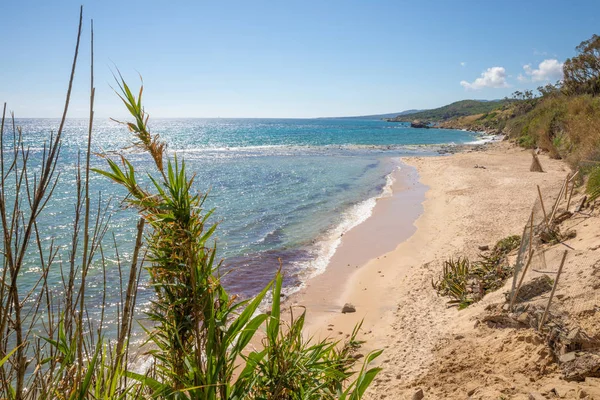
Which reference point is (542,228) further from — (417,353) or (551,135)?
(551,135)

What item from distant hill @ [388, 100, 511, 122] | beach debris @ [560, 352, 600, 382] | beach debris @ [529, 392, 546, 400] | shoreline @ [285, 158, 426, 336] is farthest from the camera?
distant hill @ [388, 100, 511, 122]

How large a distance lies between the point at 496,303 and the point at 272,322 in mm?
6170

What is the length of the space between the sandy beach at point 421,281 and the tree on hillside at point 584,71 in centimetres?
1608

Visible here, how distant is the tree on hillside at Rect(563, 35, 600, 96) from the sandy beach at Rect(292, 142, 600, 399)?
16076 mm

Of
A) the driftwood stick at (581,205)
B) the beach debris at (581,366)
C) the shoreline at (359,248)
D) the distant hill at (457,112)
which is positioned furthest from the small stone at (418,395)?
the distant hill at (457,112)

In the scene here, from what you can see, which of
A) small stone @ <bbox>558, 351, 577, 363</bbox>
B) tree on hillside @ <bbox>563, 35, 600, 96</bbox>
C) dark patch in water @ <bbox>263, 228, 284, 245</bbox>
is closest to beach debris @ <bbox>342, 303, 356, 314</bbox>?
small stone @ <bbox>558, 351, 577, 363</bbox>

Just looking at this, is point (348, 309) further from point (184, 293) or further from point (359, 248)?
point (184, 293)

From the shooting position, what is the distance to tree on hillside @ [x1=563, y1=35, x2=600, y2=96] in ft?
118

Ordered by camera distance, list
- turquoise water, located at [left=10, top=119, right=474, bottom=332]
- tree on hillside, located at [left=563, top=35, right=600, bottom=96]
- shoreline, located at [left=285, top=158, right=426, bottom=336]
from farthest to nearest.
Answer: tree on hillside, located at [left=563, top=35, right=600, bottom=96] < turquoise water, located at [left=10, top=119, right=474, bottom=332] < shoreline, located at [left=285, top=158, right=426, bottom=336]

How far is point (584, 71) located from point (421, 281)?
37.5 m

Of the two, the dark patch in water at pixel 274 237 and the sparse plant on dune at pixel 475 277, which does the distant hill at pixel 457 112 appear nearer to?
the dark patch in water at pixel 274 237

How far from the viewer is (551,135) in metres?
29.6

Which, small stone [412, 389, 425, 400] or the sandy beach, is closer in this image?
small stone [412, 389, 425, 400]

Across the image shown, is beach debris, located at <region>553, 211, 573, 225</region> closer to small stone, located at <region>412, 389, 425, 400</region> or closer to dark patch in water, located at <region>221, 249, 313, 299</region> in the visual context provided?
dark patch in water, located at <region>221, 249, 313, 299</region>
